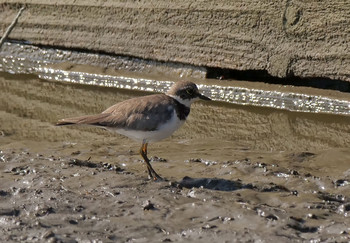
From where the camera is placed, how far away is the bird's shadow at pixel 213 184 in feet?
17.5

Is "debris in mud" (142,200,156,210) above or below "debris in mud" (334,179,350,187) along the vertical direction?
below

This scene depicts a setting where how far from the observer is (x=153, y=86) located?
27.6 ft

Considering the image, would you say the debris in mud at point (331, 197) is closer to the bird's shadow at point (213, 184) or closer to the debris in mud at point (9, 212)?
the bird's shadow at point (213, 184)

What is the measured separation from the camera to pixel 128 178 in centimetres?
549

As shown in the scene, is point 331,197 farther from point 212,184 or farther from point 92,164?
point 92,164

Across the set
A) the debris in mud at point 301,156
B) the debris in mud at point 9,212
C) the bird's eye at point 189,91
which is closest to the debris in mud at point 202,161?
the bird's eye at point 189,91

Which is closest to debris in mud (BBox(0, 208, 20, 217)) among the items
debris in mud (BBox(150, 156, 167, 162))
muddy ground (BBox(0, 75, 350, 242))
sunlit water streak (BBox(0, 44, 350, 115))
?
muddy ground (BBox(0, 75, 350, 242))

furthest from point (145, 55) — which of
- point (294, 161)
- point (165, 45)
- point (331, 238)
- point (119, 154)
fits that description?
point (331, 238)

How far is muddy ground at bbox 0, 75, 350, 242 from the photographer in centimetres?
447

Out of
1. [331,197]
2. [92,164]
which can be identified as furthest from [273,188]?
[92,164]

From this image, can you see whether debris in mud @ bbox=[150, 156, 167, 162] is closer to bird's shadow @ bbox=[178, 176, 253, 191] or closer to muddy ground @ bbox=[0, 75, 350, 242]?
muddy ground @ bbox=[0, 75, 350, 242]

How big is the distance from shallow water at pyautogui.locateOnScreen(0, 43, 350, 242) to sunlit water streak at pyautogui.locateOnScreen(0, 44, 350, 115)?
13cm

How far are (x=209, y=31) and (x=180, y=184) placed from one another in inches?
118

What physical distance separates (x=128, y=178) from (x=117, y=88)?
321 cm
